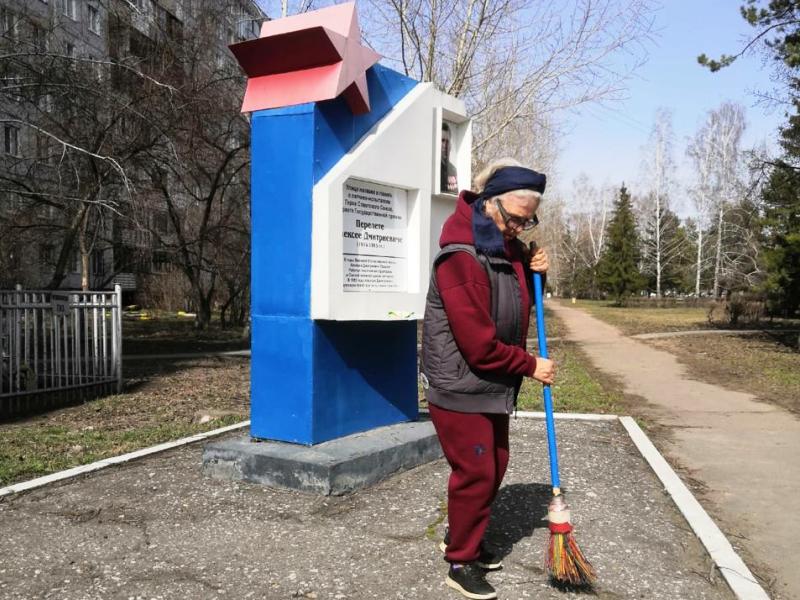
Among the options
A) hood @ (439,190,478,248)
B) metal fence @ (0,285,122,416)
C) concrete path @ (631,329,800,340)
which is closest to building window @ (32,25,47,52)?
metal fence @ (0,285,122,416)

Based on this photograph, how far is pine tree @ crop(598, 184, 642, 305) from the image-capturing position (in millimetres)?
58938

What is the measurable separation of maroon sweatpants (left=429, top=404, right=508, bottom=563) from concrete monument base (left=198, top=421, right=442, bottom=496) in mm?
1350

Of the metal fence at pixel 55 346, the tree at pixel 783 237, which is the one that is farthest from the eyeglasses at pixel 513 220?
the tree at pixel 783 237

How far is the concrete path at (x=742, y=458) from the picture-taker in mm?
4113

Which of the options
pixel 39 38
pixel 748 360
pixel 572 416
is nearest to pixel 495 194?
pixel 572 416

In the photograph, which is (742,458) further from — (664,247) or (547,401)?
(664,247)

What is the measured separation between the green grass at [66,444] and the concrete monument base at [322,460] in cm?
161

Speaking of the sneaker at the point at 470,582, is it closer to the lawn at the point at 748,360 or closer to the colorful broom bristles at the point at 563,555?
the colorful broom bristles at the point at 563,555

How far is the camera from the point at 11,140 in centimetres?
1230

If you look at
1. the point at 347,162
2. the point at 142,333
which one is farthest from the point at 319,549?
the point at 142,333

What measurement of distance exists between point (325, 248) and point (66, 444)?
3660 mm

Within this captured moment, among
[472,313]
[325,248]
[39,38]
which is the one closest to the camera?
[472,313]

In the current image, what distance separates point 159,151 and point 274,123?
9913mm

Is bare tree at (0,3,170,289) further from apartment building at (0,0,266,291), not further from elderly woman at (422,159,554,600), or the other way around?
elderly woman at (422,159,554,600)
